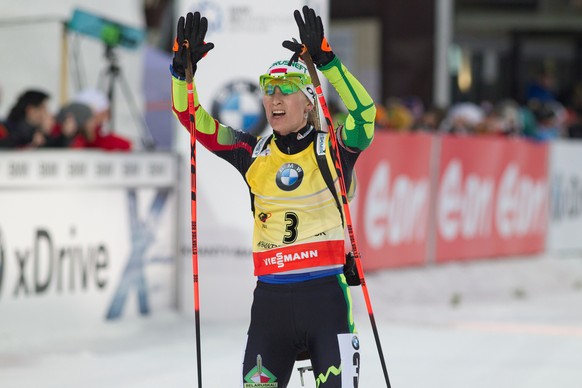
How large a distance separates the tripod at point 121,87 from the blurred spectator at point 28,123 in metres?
1.85

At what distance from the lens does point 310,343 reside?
4.50 m

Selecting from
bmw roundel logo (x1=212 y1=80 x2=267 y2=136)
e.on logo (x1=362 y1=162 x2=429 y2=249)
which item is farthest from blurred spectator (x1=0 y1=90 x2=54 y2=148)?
e.on logo (x1=362 y1=162 x2=429 y2=249)

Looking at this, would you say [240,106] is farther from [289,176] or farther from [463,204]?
[289,176]

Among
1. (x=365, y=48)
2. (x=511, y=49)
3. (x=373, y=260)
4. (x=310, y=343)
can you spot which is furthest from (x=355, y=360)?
(x=511, y=49)

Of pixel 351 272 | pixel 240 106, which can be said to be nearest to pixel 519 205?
pixel 240 106

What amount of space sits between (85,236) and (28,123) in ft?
3.64

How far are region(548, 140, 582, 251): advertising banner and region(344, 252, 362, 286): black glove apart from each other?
1149 cm

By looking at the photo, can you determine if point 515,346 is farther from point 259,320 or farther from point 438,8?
point 438,8

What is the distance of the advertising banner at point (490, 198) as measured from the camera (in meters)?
12.9

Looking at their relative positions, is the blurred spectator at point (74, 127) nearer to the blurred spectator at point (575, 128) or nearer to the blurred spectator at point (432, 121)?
the blurred spectator at point (432, 121)

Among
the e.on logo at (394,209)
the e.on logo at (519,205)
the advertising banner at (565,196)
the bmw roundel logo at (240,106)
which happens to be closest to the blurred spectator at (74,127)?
the bmw roundel logo at (240,106)

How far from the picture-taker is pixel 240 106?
961cm

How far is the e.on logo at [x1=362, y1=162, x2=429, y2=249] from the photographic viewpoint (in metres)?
11.5

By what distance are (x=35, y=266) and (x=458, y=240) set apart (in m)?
5.96
